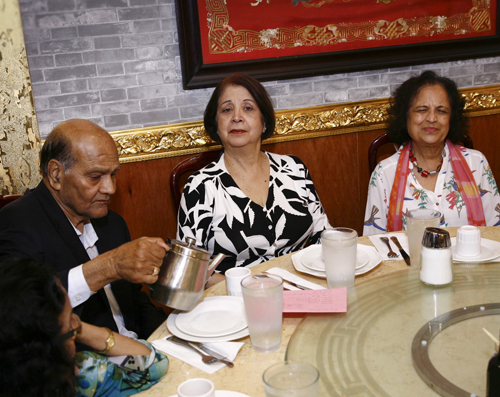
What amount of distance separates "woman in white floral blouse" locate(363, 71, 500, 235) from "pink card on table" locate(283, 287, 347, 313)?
1.17 m

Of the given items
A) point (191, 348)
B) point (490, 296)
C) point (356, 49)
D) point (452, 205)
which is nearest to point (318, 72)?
point (356, 49)

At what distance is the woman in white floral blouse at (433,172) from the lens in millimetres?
2316

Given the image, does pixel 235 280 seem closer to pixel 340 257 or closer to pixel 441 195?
pixel 340 257

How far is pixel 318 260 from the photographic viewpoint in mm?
1601

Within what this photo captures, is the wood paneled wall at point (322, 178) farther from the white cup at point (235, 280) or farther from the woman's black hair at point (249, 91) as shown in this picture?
the white cup at point (235, 280)

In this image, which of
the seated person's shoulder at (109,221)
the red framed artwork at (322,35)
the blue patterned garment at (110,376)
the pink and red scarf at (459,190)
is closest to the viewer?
the blue patterned garment at (110,376)

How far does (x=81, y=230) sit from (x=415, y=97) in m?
1.76

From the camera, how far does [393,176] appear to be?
2443 mm

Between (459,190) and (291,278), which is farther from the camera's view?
(459,190)

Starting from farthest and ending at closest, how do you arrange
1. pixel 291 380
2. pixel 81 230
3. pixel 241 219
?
pixel 241 219 → pixel 81 230 → pixel 291 380

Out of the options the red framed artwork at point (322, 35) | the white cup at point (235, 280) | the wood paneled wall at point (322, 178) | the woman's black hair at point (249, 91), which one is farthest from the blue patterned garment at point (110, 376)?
the red framed artwork at point (322, 35)

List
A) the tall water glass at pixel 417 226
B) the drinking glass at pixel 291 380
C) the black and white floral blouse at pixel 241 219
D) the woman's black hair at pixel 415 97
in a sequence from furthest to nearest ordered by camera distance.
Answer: the woman's black hair at pixel 415 97 → the black and white floral blouse at pixel 241 219 → the tall water glass at pixel 417 226 → the drinking glass at pixel 291 380

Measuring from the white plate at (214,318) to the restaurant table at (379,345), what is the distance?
0.07m

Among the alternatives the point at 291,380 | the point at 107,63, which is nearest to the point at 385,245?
the point at 291,380
